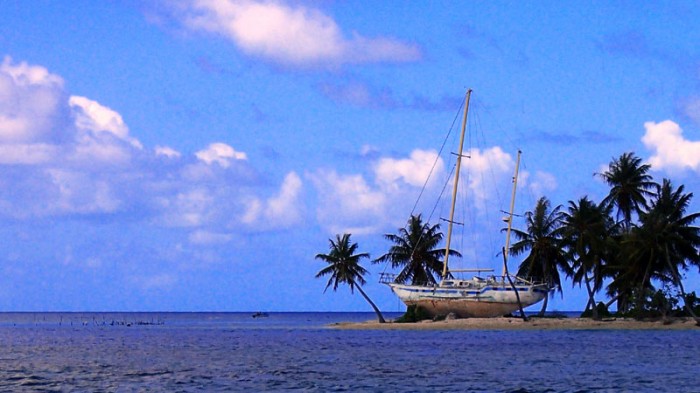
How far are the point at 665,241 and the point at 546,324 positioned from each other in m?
13.1

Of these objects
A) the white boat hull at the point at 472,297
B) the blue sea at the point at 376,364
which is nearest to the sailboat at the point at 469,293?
the white boat hull at the point at 472,297

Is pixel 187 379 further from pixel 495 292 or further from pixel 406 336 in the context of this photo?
pixel 495 292

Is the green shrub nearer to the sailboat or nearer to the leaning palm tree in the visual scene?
the sailboat

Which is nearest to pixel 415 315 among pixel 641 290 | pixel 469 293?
pixel 469 293

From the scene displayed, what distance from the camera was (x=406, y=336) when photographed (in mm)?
77875

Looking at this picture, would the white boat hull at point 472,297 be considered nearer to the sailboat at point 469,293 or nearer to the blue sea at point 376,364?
the sailboat at point 469,293

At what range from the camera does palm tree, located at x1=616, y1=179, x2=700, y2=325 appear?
80.1 m

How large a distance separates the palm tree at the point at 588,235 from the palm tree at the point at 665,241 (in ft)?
11.1

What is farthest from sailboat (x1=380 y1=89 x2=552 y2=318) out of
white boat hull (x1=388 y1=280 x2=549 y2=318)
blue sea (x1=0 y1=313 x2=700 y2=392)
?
blue sea (x1=0 y1=313 x2=700 y2=392)

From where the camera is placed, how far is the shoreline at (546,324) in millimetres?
80875

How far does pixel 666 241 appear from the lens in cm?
8031

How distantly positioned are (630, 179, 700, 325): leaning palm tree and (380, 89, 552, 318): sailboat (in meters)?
11.0

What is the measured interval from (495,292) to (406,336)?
16686 millimetres

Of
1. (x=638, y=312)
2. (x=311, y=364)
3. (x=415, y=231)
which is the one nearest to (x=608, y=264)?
(x=638, y=312)
